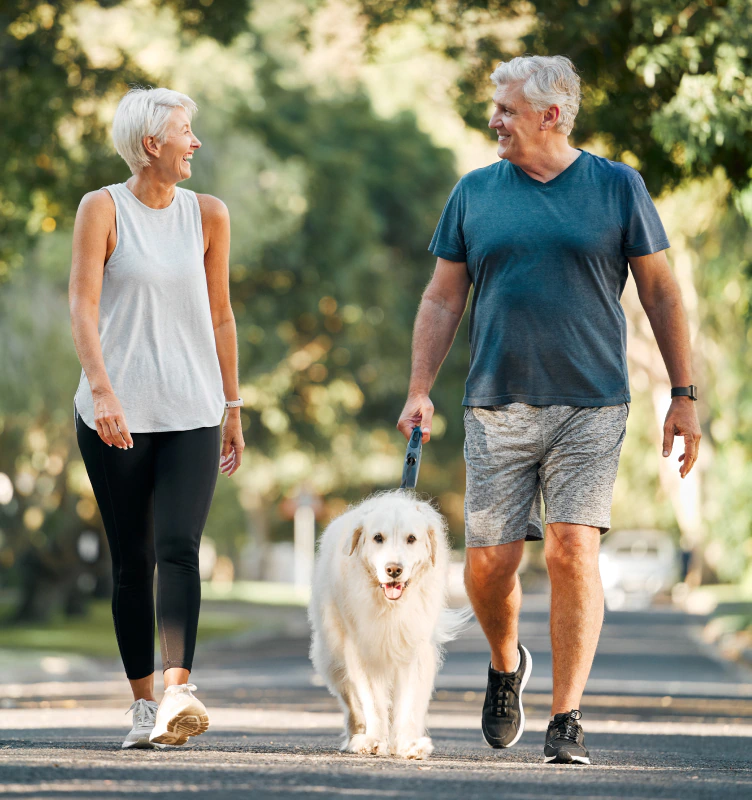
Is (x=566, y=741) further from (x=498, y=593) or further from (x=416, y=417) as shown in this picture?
(x=416, y=417)

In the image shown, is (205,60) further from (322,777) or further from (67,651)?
(322,777)

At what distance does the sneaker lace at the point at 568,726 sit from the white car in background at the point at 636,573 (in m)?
37.2

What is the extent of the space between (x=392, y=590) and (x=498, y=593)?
540 mm

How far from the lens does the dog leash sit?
638 cm

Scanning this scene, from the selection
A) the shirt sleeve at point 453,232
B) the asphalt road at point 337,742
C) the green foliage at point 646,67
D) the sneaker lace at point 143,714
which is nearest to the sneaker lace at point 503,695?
the asphalt road at point 337,742

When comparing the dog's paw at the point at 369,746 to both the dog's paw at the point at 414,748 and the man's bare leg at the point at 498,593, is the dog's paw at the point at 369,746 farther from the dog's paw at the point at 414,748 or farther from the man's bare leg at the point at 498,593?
the man's bare leg at the point at 498,593

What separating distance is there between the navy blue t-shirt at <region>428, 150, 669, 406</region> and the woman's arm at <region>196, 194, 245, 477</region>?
936mm

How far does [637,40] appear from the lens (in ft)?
36.6

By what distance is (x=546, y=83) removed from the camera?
6.32m

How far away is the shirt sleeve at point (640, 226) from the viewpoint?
243 inches

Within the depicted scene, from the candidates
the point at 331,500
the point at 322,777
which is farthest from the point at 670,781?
the point at 331,500

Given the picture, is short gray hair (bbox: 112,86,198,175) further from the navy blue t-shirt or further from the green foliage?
the green foliage

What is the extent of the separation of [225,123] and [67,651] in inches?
397

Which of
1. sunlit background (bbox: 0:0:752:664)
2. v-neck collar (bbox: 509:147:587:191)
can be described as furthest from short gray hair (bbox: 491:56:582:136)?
sunlit background (bbox: 0:0:752:664)
